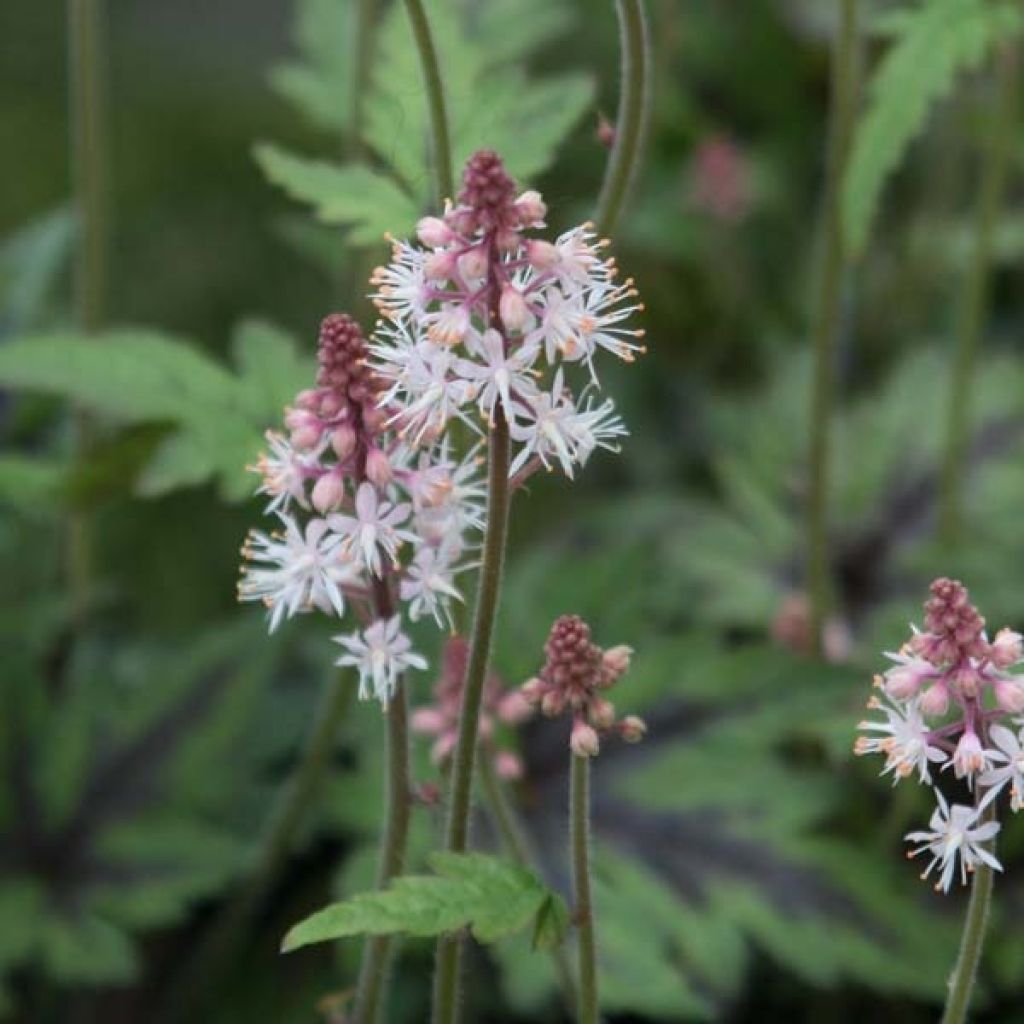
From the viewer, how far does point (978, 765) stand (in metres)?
1.32

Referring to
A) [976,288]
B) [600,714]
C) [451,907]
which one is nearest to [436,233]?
[600,714]

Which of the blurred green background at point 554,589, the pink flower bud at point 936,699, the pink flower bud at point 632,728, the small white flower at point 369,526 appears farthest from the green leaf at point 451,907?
the blurred green background at point 554,589

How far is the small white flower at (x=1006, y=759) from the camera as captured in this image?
134cm

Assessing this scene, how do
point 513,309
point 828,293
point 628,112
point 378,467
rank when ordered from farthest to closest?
point 828,293
point 628,112
point 378,467
point 513,309

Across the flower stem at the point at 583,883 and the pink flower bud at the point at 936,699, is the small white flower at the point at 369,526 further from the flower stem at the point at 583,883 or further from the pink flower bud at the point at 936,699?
the pink flower bud at the point at 936,699

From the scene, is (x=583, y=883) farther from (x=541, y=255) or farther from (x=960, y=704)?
(x=541, y=255)

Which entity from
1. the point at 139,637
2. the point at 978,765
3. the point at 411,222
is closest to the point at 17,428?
the point at 139,637

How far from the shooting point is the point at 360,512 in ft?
4.68

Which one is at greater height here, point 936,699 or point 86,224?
point 86,224

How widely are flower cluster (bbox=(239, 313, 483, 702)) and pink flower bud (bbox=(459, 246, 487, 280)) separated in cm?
13

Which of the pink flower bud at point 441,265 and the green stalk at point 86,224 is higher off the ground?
the green stalk at point 86,224

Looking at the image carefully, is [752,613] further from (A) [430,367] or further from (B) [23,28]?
(B) [23,28]

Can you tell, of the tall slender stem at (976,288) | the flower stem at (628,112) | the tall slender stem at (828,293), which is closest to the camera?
the flower stem at (628,112)

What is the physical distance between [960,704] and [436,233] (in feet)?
1.78
